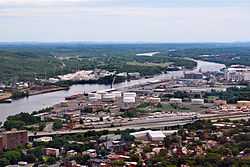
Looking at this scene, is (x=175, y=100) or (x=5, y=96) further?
(x=5, y=96)

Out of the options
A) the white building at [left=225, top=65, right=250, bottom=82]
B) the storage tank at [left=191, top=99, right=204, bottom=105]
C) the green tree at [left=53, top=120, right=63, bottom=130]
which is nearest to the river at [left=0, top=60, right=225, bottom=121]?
the green tree at [left=53, top=120, right=63, bottom=130]

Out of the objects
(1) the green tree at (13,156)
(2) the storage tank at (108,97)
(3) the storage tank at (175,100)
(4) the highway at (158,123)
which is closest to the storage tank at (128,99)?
(2) the storage tank at (108,97)

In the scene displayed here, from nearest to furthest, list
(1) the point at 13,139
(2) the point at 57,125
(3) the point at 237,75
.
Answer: (1) the point at 13,139, (2) the point at 57,125, (3) the point at 237,75

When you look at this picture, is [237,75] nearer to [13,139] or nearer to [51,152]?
[13,139]

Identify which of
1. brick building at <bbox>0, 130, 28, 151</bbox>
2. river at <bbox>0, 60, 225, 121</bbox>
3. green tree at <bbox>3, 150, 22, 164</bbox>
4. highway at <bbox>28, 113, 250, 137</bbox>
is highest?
green tree at <bbox>3, 150, 22, 164</bbox>

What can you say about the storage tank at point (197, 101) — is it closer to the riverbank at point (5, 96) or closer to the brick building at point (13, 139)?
the riverbank at point (5, 96)

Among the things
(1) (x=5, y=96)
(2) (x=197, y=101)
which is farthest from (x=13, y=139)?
(1) (x=5, y=96)

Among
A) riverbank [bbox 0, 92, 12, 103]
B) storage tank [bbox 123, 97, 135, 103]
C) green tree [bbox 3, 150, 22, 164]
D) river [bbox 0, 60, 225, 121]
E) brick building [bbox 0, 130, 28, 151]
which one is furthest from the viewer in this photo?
riverbank [bbox 0, 92, 12, 103]

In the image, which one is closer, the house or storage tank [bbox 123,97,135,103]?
the house

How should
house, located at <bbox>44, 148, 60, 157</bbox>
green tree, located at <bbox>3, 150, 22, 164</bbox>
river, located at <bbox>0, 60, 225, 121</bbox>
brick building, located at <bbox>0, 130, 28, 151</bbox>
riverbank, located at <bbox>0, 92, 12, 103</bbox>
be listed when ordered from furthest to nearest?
riverbank, located at <bbox>0, 92, 12, 103</bbox>
river, located at <bbox>0, 60, 225, 121</bbox>
brick building, located at <bbox>0, 130, 28, 151</bbox>
house, located at <bbox>44, 148, 60, 157</bbox>
green tree, located at <bbox>3, 150, 22, 164</bbox>

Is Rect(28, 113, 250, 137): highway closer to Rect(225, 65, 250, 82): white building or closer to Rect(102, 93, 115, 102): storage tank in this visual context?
Rect(102, 93, 115, 102): storage tank

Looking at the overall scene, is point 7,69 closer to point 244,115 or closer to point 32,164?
point 244,115
